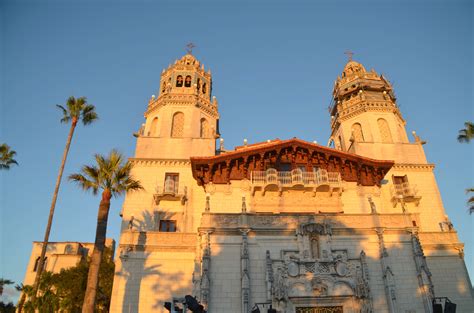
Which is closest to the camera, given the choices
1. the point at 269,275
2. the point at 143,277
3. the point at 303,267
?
the point at 269,275

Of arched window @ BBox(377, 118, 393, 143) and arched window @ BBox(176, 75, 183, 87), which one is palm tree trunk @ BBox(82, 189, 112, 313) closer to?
arched window @ BBox(176, 75, 183, 87)

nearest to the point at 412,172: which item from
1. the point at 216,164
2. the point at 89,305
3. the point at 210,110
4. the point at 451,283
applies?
the point at 451,283

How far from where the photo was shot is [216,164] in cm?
2722

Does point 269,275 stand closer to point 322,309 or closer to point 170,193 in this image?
point 322,309

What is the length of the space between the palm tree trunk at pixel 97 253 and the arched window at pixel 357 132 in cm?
2428

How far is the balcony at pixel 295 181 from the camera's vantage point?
26.6m

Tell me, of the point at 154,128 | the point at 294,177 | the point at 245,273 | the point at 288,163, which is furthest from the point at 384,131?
the point at 154,128

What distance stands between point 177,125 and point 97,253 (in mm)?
16348

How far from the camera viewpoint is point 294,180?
26859mm

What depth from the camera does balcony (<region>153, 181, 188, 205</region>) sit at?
26.9m

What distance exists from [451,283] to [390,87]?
21.5 meters

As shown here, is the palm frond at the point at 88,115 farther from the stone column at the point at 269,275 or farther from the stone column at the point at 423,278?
the stone column at the point at 423,278

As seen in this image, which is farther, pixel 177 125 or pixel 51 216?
pixel 177 125

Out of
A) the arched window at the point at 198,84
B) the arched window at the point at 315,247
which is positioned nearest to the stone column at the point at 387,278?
the arched window at the point at 315,247
